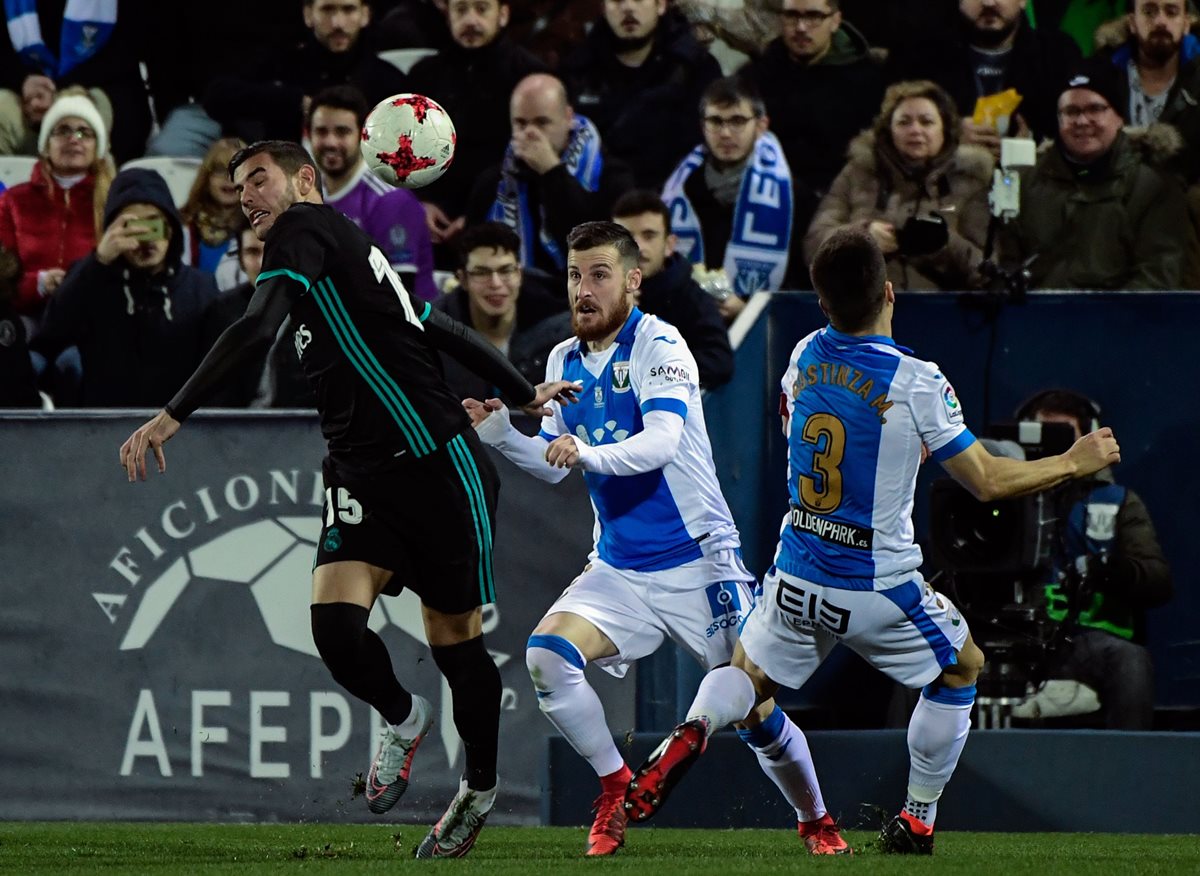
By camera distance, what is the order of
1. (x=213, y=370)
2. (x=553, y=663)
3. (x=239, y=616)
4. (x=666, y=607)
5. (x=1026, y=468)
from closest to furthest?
(x=213, y=370), (x=1026, y=468), (x=553, y=663), (x=666, y=607), (x=239, y=616)

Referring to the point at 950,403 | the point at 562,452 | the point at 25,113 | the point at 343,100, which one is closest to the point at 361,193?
the point at 343,100

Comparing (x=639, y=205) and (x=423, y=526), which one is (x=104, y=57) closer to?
(x=639, y=205)

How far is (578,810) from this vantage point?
25.1ft

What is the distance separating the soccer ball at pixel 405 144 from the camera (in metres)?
7.03

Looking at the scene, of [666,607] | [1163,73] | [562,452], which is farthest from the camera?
[1163,73]

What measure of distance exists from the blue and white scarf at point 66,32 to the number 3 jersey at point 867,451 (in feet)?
22.0

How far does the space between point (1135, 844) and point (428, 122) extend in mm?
3521

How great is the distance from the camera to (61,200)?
1024 cm

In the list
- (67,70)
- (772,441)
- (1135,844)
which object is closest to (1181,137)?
(772,441)

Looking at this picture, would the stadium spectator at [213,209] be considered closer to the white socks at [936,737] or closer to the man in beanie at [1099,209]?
the man in beanie at [1099,209]

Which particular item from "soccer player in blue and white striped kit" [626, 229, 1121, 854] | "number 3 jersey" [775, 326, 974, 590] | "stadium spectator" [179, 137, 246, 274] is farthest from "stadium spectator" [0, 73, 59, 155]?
"number 3 jersey" [775, 326, 974, 590]

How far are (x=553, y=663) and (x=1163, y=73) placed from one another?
5196mm

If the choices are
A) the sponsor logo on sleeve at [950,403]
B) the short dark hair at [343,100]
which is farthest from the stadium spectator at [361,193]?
the sponsor logo on sleeve at [950,403]

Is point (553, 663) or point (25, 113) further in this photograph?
point (25, 113)
